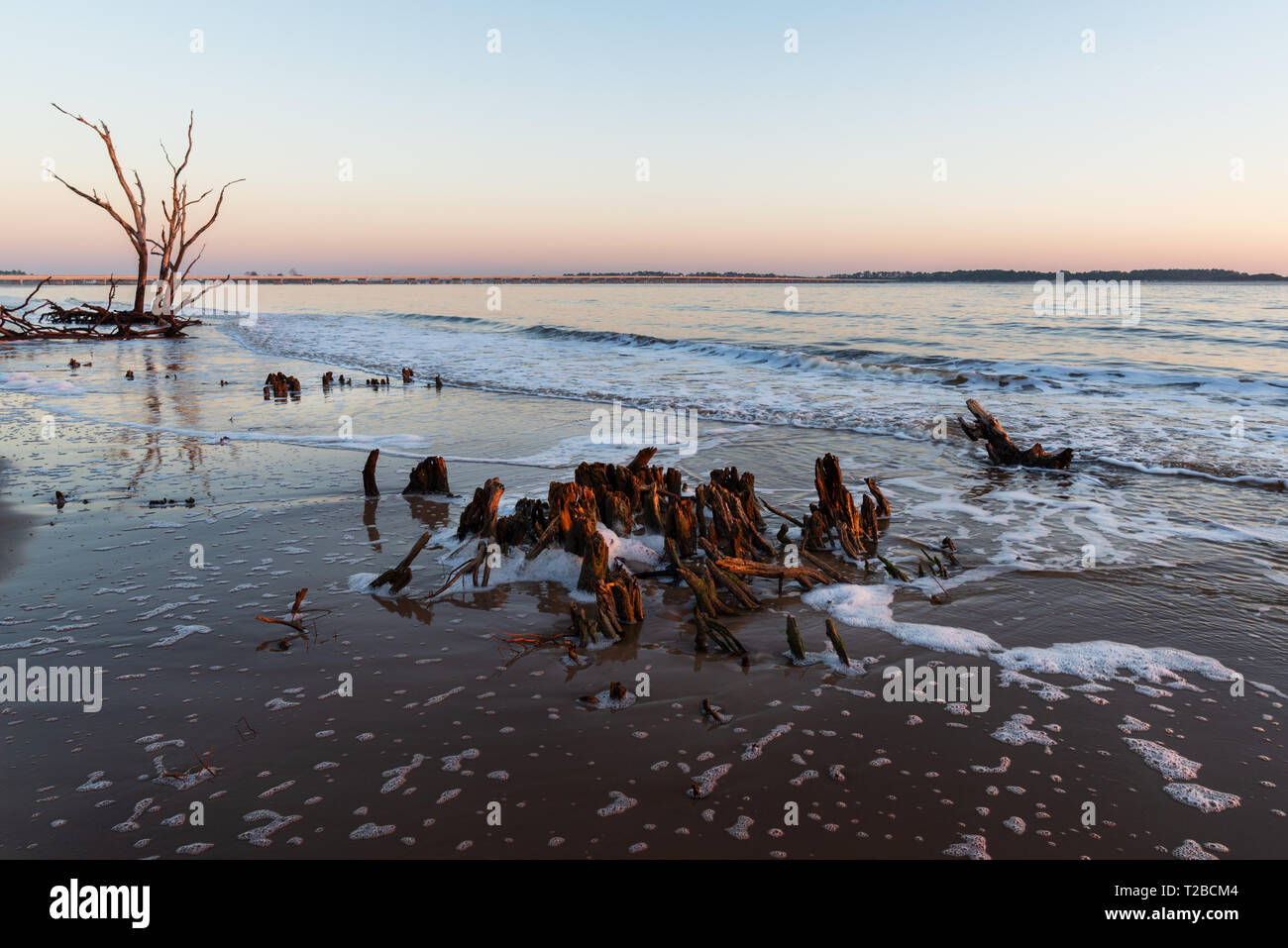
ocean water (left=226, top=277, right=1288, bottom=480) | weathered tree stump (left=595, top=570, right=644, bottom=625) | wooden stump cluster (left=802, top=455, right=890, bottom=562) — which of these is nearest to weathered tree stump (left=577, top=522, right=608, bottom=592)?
weathered tree stump (left=595, top=570, right=644, bottom=625)

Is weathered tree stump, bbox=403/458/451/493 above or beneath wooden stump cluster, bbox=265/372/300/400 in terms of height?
beneath

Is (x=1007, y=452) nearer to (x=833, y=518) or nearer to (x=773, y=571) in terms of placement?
(x=833, y=518)

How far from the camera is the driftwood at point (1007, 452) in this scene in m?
9.80

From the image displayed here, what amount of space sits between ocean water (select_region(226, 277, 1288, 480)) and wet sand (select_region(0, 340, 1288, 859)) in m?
6.74

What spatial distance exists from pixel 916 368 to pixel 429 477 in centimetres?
1831

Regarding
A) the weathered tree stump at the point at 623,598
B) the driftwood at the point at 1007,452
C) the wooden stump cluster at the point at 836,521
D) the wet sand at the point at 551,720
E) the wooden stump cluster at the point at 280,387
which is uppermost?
the wooden stump cluster at the point at 280,387

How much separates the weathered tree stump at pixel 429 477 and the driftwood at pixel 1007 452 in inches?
283

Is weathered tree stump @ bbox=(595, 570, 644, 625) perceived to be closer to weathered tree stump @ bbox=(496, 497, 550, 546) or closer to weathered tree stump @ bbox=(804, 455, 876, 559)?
weathered tree stump @ bbox=(496, 497, 550, 546)

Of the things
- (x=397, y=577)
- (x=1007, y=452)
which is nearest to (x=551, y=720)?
(x=397, y=577)

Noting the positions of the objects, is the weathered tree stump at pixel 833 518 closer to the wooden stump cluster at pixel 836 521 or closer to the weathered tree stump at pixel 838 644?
the wooden stump cluster at pixel 836 521

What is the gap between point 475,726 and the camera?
12.3 ft

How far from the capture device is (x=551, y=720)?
381 centimetres

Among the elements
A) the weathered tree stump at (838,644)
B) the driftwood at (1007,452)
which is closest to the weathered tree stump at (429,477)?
the weathered tree stump at (838,644)

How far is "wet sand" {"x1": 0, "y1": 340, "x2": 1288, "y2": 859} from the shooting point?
9.73 feet
